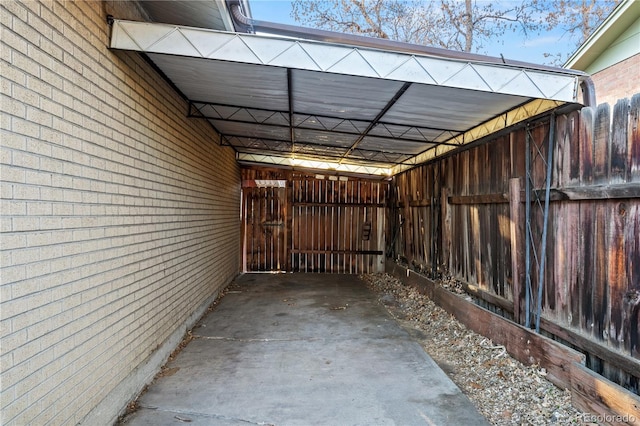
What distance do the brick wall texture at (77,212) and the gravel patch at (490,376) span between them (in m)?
3.07

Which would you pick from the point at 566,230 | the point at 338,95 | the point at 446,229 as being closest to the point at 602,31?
the point at 446,229

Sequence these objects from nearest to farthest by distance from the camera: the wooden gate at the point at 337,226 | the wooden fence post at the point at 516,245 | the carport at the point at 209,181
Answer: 1. the carport at the point at 209,181
2. the wooden fence post at the point at 516,245
3. the wooden gate at the point at 337,226

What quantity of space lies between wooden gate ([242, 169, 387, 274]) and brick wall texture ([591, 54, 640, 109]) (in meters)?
5.25

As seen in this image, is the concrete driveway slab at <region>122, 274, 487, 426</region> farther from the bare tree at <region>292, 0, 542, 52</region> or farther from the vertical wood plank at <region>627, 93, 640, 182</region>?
the bare tree at <region>292, 0, 542, 52</region>

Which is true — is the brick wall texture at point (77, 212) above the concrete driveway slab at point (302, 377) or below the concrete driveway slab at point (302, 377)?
above

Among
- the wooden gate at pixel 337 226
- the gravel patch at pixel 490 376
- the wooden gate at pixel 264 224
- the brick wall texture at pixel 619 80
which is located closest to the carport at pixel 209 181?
the gravel patch at pixel 490 376

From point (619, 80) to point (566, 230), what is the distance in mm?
4695

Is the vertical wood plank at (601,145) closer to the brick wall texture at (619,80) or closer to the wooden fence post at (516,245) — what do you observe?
the wooden fence post at (516,245)

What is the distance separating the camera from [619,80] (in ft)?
20.5

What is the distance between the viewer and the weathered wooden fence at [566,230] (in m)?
2.72

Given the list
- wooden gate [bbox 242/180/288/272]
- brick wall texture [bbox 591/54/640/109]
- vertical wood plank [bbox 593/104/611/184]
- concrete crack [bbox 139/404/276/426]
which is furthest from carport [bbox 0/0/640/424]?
wooden gate [bbox 242/180/288/272]

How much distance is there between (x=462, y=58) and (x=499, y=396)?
315cm

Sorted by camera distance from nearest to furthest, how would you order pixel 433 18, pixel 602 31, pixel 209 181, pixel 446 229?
pixel 602 31, pixel 446 229, pixel 209 181, pixel 433 18

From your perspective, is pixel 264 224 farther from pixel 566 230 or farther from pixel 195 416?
pixel 566 230
